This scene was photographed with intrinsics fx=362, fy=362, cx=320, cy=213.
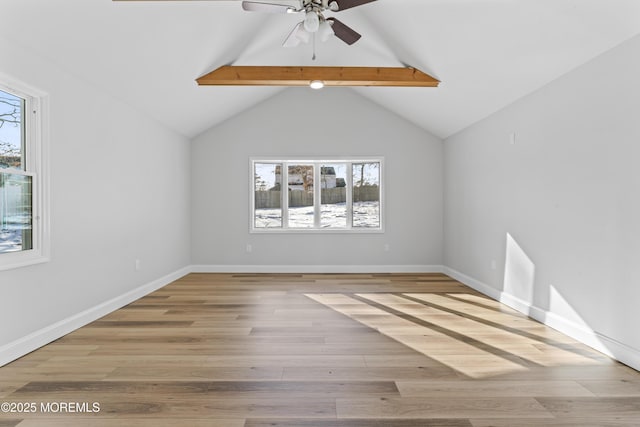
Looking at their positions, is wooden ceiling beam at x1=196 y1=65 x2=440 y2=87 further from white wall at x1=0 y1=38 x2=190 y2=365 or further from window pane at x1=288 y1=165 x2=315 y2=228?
window pane at x1=288 y1=165 x2=315 y2=228

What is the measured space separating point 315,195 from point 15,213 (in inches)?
169

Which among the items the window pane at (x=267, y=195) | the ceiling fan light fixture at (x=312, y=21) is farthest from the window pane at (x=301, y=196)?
the ceiling fan light fixture at (x=312, y=21)

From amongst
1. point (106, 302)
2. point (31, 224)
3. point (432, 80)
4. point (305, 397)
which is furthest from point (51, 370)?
point (432, 80)

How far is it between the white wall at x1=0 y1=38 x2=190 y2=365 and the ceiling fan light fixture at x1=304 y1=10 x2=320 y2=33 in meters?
2.10

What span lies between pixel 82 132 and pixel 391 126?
14.7 ft

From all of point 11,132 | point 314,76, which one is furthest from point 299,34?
point 11,132

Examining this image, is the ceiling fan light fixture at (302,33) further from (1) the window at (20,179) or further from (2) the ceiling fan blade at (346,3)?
(1) the window at (20,179)

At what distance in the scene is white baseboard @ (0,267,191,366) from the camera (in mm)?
2545

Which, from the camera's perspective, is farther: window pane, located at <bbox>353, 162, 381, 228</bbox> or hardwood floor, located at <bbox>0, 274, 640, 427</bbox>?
window pane, located at <bbox>353, 162, 381, 228</bbox>

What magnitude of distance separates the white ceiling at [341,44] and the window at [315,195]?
1.58 metres

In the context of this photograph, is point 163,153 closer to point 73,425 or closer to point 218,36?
point 218,36

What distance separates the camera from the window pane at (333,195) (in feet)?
20.9

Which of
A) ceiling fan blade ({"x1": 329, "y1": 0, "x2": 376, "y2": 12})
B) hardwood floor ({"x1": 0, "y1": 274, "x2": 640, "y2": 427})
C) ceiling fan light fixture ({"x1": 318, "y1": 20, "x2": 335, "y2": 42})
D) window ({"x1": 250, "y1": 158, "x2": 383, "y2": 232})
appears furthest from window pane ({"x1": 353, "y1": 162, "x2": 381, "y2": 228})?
ceiling fan blade ({"x1": 329, "y1": 0, "x2": 376, "y2": 12})

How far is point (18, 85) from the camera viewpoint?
8.73 feet
